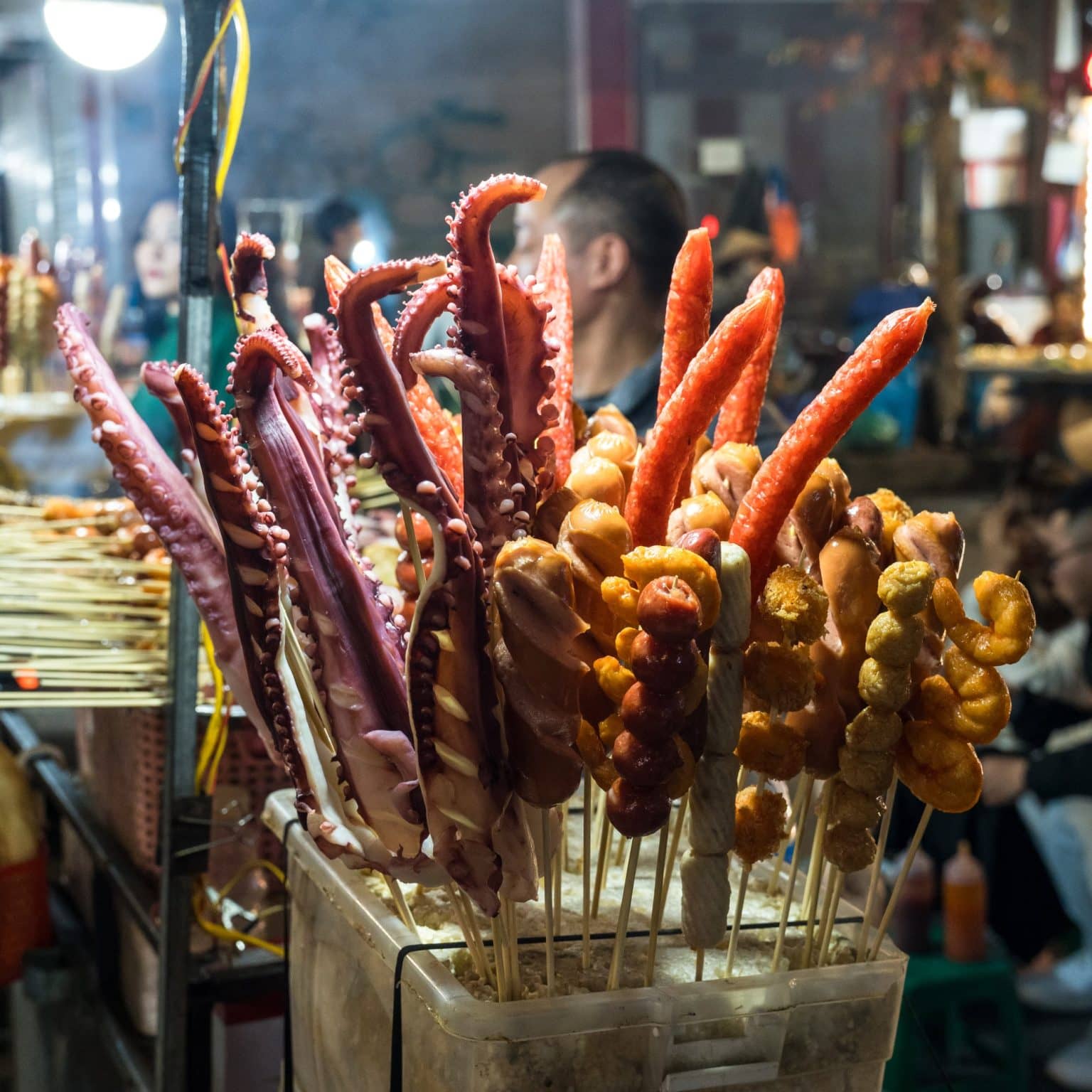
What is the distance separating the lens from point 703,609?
636mm

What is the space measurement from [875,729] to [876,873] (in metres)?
0.09

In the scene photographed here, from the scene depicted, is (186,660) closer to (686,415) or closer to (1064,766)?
(686,415)

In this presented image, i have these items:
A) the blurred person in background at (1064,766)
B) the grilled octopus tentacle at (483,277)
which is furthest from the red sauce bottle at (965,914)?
the grilled octopus tentacle at (483,277)

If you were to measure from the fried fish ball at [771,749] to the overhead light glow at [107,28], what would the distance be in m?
1.38

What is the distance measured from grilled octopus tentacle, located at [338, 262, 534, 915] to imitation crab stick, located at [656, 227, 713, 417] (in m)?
0.18

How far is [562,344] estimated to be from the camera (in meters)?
0.84

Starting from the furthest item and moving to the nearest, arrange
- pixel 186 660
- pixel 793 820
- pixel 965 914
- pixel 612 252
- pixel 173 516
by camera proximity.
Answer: pixel 965 914 < pixel 612 252 < pixel 186 660 < pixel 793 820 < pixel 173 516

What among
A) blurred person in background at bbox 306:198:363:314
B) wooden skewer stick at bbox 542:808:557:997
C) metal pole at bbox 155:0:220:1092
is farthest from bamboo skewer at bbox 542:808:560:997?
blurred person in background at bbox 306:198:363:314

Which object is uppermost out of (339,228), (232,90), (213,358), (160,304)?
(339,228)

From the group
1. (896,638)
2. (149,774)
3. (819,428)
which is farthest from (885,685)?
(149,774)

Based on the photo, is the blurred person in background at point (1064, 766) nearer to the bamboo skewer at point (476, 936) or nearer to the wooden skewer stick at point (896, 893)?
the wooden skewer stick at point (896, 893)

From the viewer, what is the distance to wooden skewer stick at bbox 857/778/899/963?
0.75 meters

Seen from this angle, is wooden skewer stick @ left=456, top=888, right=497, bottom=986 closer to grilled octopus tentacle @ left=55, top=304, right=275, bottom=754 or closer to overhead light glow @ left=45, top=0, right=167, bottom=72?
grilled octopus tentacle @ left=55, top=304, right=275, bottom=754

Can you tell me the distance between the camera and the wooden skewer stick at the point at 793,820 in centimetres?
80
